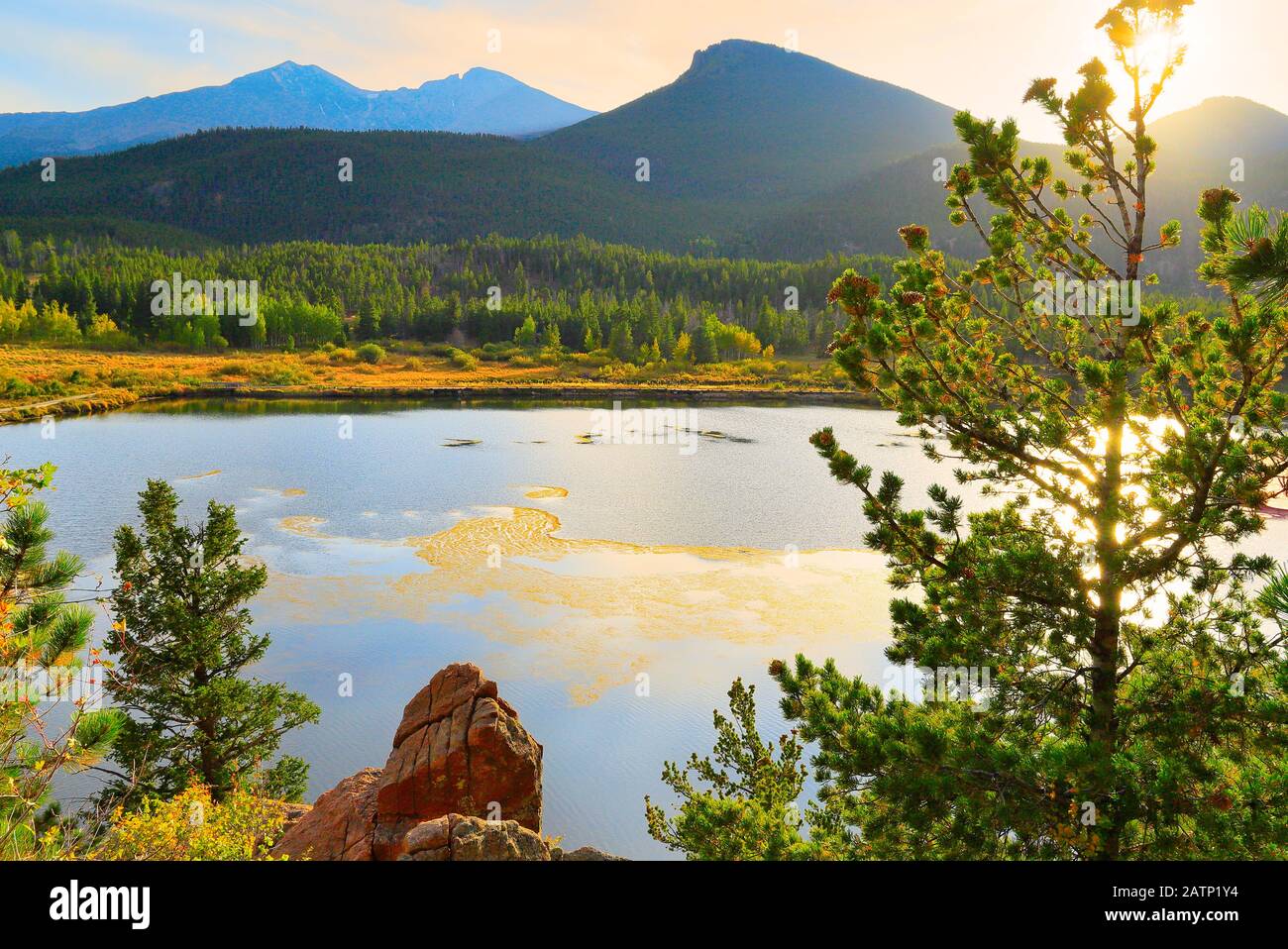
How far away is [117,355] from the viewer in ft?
360

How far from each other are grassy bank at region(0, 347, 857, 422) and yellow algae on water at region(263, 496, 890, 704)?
158 ft

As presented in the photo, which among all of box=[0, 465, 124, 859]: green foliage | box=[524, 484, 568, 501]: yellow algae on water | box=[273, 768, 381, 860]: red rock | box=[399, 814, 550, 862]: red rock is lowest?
box=[273, 768, 381, 860]: red rock

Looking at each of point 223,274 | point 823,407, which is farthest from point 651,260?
point 823,407

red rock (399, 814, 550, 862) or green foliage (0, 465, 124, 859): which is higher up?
green foliage (0, 465, 124, 859)

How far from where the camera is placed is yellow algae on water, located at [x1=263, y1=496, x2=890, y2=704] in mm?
21781

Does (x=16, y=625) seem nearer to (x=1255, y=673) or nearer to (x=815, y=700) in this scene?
(x=815, y=700)

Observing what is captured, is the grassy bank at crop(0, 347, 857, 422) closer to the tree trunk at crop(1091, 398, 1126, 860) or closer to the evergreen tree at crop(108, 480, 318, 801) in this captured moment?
the evergreen tree at crop(108, 480, 318, 801)

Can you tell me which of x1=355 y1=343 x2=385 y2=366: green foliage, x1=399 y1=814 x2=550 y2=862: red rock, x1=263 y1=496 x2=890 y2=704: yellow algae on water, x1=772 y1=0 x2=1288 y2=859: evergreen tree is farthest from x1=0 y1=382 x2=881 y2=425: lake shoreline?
x1=772 y1=0 x2=1288 y2=859: evergreen tree

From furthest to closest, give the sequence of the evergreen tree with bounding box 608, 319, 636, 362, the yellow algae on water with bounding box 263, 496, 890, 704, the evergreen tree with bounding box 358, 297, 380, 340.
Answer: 1. the evergreen tree with bounding box 358, 297, 380, 340
2. the evergreen tree with bounding box 608, 319, 636, 362
3. the yellow algae on water with bounding box 263, 496, 890, 704

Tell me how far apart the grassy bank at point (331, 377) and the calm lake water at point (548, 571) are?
25057 millimetres

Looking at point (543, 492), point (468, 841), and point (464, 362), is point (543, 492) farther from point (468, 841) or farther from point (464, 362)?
point (464, 362)

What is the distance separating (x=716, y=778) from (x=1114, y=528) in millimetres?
6657

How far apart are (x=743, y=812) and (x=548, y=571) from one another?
1995 cm

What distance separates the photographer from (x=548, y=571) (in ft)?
94.3
